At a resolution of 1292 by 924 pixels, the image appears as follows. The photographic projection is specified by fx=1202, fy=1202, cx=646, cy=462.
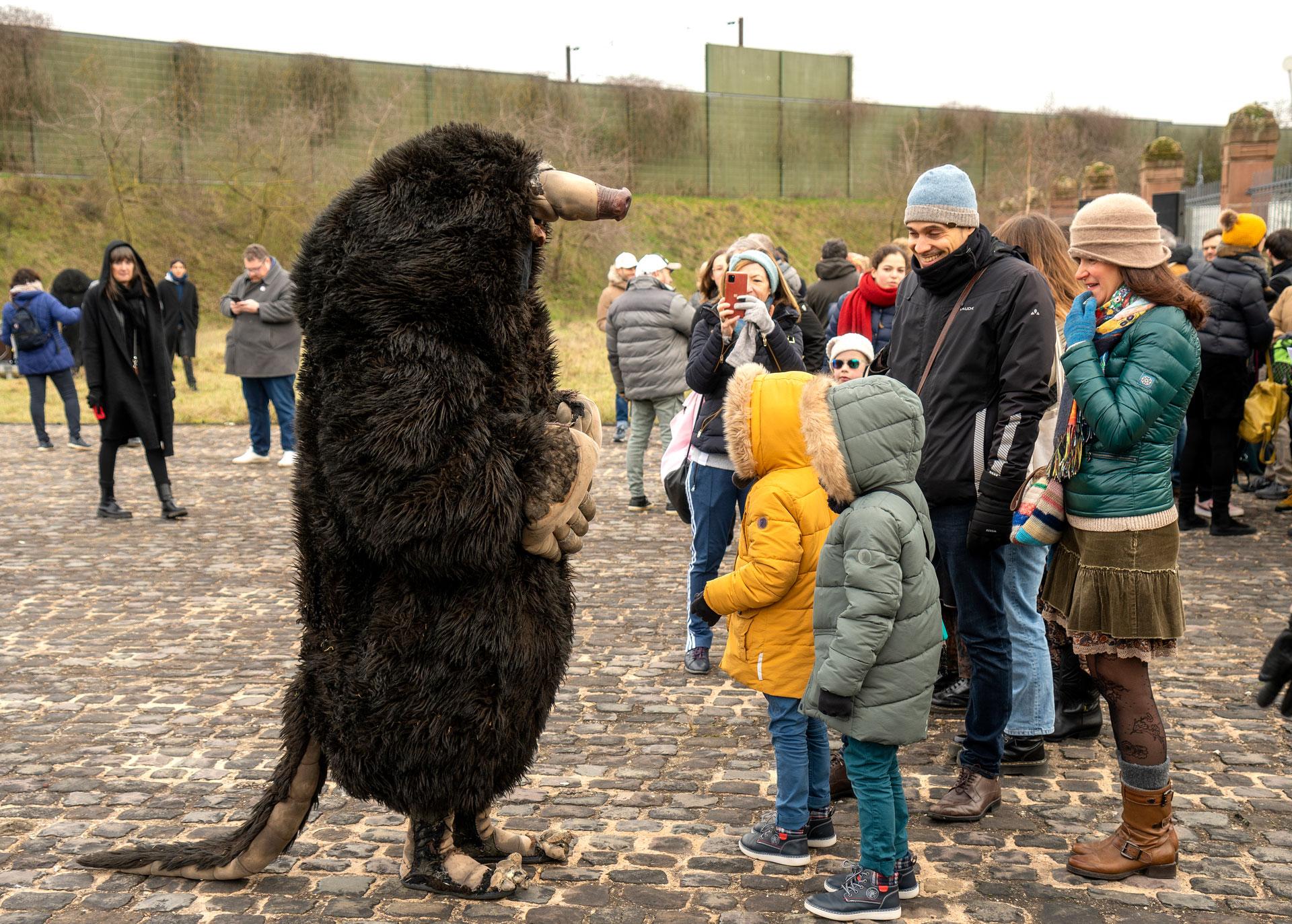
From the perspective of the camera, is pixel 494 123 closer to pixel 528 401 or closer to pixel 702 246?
pixel 702 246

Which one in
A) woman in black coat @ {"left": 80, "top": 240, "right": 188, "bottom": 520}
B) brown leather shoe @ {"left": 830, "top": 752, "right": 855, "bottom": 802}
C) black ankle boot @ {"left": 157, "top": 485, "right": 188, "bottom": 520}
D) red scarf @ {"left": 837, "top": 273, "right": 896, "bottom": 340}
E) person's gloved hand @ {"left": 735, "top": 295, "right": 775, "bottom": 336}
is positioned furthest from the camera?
black ankle boot @ {"left": 157, "top": 485, "right": 188, "bottom": 520}

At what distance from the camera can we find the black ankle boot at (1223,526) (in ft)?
30.4

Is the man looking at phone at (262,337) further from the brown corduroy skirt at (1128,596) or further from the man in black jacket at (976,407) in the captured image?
the brown corduroy skirt at (1128,596)

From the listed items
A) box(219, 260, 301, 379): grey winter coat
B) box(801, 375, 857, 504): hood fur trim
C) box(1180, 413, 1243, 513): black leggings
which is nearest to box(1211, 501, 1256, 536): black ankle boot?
box(1180, 413, 1243, 513): black leggings

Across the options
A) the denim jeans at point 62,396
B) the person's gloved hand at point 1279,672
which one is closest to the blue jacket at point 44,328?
the denim jeans at point 62,396

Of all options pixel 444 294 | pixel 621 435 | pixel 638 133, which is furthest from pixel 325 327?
pixel 638 133

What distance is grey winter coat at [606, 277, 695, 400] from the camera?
1007 centimetres

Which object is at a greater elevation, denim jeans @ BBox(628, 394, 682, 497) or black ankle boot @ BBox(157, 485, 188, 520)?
denim jeans @ BBox(628, 394, 682, 497)

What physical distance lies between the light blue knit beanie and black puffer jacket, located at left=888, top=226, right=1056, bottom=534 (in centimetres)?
9

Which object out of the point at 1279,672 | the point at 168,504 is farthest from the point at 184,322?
the point at 1279,672

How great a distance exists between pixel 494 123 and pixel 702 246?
26.6 ft

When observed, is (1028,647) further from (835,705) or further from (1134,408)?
(835,705)

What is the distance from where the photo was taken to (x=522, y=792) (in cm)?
458

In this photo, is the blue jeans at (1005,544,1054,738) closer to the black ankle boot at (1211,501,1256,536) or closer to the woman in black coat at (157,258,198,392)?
the black ankle boot at (1211,501,1256,536)
